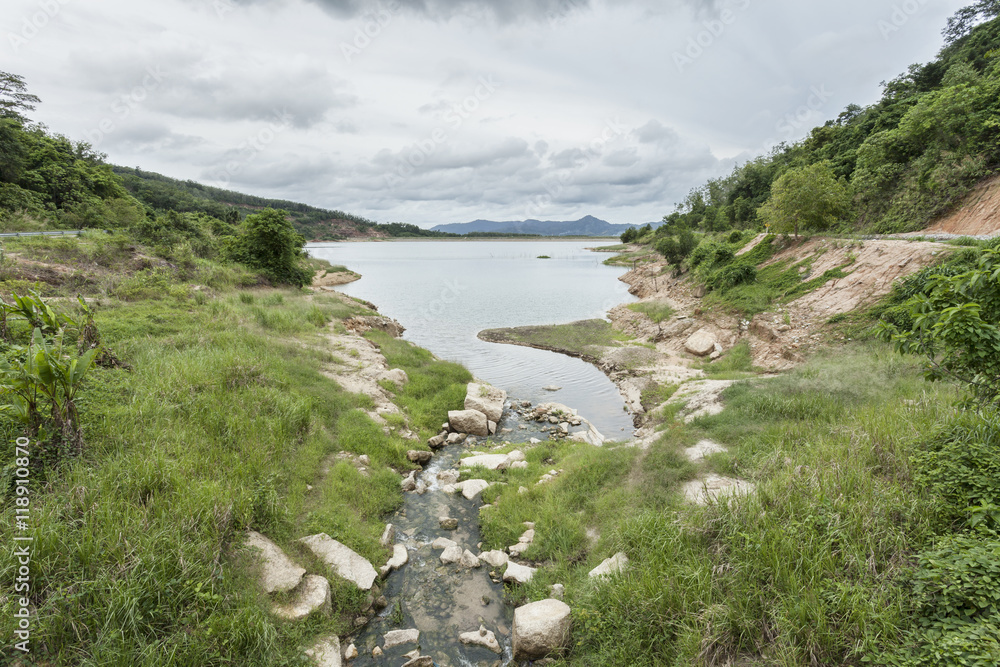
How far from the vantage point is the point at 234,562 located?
5.81 m

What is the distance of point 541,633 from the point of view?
5.86 m

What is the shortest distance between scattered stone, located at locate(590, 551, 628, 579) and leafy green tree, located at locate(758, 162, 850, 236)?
29.1 metres

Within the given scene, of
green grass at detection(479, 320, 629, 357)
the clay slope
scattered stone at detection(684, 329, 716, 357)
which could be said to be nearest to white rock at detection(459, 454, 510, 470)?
scattered stone at detection(684, 329, 716, 357)

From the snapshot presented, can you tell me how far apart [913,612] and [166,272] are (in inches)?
1045

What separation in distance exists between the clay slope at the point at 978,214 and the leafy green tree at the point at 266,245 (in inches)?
1627

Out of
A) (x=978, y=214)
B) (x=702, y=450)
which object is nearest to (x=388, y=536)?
(x=702, y=450)

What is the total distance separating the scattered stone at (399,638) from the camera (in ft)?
20.4

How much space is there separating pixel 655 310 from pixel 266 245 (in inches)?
1210

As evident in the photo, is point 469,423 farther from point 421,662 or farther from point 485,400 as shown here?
point 421,662

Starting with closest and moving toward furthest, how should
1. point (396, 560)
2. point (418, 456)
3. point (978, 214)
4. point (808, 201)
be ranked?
point (396, 560) < point (418, 456) < point (978, 214) < point (808, 201)

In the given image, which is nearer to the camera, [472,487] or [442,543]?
[442,543]

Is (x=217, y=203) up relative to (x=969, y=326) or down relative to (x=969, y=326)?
up

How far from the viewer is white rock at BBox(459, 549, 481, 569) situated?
798 cm

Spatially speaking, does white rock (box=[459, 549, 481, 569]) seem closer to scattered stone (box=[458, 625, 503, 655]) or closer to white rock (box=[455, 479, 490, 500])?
scattered stone (box=[458, 625, 503, 655])
